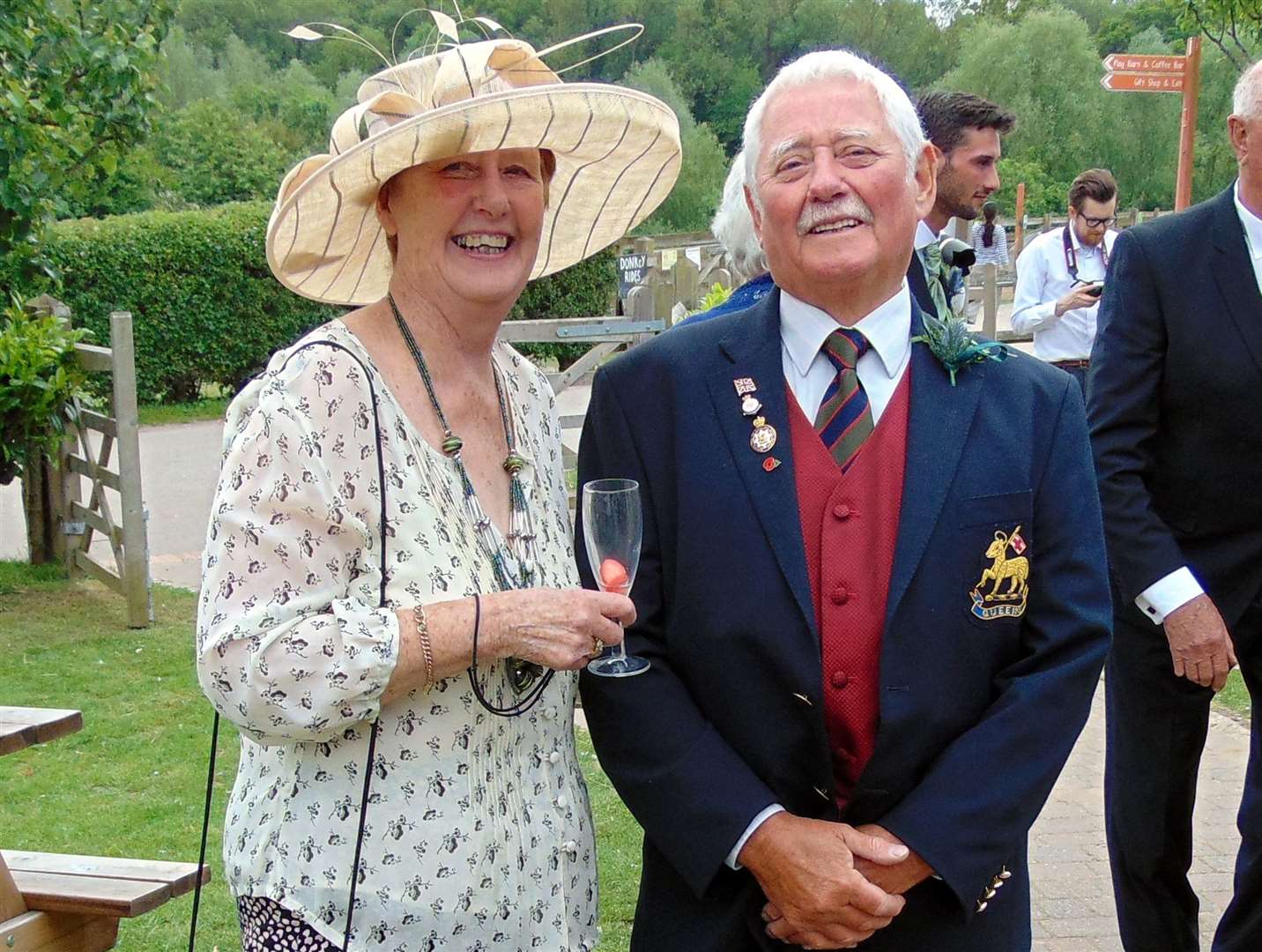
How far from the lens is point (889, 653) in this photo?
2.25 meters

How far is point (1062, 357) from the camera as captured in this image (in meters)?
8.42

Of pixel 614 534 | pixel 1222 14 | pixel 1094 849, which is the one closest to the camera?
pixel 614 534

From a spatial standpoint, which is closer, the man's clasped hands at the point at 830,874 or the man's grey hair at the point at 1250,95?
the man's clasped hands at the point at 830,874

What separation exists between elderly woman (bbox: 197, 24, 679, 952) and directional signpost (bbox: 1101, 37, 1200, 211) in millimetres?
10271

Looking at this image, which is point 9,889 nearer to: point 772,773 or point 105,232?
point 772,773

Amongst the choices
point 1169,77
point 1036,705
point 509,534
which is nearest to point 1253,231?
point 1036,705

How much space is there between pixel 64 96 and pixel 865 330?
6894 mm

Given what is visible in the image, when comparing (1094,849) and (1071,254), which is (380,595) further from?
(1071,254)

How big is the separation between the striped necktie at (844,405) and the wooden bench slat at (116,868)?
1.79 metres

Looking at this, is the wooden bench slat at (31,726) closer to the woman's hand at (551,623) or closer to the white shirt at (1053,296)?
the woman's hand at (551,623)

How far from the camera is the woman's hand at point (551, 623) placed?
2133 mm

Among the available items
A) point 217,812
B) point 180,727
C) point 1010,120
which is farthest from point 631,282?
point 217,812

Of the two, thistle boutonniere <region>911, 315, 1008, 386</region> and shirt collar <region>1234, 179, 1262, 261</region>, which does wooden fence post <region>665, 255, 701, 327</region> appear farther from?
thistle boutonniere <region>911, 315, 1008, 386</region>

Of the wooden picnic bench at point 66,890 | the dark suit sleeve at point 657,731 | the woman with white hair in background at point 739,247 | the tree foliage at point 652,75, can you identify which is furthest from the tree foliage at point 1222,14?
the wooden picnic bench at point 66,890
